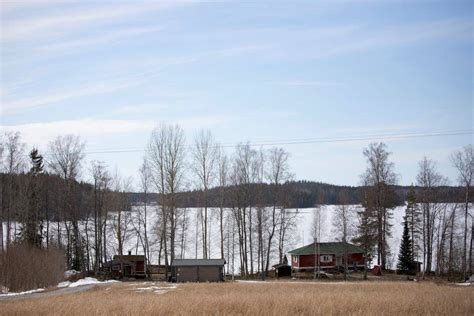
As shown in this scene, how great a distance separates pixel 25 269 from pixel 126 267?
21.0 m

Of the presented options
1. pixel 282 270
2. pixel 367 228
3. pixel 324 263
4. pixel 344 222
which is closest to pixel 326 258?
pixel 324 263

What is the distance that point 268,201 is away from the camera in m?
52.4

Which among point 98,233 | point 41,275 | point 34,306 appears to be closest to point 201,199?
point 98,233

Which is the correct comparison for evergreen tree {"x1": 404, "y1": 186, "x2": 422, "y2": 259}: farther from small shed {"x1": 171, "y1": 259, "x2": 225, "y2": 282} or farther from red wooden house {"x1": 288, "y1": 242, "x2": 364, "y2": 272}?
small shed {"x1": 171, "y1": 259, "x2": 225, "y2": 282}

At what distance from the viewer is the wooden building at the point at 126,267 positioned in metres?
51.9

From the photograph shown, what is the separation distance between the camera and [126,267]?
179 ft

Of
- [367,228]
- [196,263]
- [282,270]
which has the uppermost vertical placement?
[367,228]

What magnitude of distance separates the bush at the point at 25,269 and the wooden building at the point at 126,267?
1321 cm

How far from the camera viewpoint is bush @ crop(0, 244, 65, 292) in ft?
109

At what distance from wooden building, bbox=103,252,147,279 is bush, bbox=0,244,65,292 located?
43.3 feet

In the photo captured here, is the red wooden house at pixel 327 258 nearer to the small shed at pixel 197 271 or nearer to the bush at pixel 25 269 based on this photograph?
the small shed at pixel 197 271

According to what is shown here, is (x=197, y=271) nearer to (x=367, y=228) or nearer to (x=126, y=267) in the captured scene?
(x=126, y=267)

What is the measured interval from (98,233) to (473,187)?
3541 centimetres

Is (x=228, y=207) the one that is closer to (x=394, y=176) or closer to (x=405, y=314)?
(x=394, y=176)
